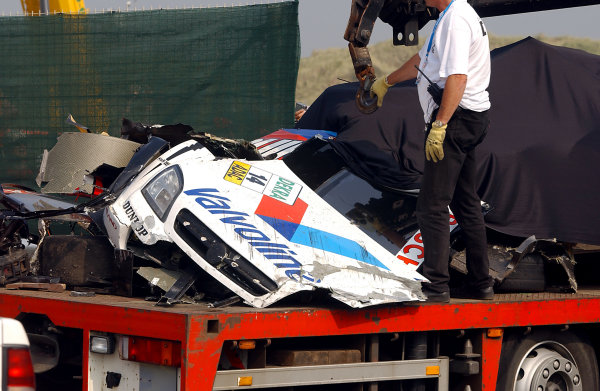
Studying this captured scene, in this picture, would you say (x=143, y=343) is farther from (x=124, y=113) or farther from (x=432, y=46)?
(x=124, y=113)

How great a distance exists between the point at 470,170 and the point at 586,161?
984 millimetres

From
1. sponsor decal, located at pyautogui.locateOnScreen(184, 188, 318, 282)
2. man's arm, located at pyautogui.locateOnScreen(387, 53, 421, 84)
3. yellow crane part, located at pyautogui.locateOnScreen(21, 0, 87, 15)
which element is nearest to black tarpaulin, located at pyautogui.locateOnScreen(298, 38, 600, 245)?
man's arm, located at pyautogui.locateOnScreen(387, 53, 421, 84)

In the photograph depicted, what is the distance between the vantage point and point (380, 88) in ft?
18.4

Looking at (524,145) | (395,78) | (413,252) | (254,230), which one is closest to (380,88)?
(395,78)

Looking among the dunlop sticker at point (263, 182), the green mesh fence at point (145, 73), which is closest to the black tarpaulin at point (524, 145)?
the dunlop sticker at point (263, 182)

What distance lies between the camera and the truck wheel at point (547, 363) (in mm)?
4898

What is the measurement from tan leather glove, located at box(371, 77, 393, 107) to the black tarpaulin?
147 mm

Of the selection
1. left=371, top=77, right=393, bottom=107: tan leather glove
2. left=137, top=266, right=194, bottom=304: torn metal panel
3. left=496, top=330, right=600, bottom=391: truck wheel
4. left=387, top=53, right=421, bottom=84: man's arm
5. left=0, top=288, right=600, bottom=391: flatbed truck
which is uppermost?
left=387, top=53, right=421, bottom=84: man's arm

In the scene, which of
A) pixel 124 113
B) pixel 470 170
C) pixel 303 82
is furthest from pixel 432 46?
pixel 303 82

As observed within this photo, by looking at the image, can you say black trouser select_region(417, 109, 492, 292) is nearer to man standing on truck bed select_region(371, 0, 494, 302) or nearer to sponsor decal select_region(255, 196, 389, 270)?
man standing on truck bed select_region(371, 0, 494, 302)

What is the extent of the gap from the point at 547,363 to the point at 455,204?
1.01 m

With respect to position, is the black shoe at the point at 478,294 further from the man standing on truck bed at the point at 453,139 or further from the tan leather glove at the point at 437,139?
the tan leather glove at the point at 437,139

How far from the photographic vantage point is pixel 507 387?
485cm

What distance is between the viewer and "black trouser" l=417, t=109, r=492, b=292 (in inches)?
183
